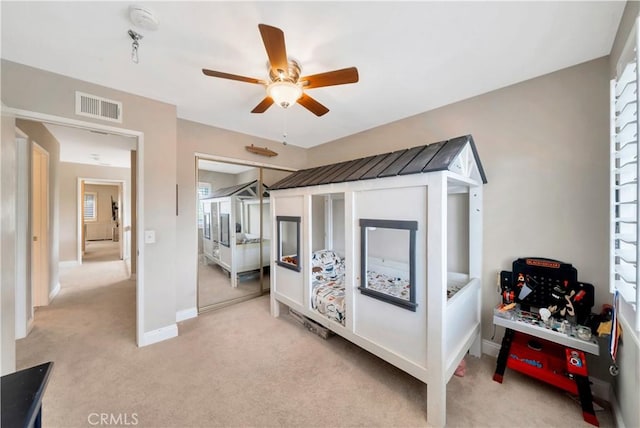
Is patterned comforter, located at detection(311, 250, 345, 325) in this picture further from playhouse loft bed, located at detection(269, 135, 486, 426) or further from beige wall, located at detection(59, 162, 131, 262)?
beige wall, located at detection(59, 162, 131, 262)

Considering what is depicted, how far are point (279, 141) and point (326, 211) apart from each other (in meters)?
1.53

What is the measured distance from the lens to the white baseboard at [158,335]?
8.00ft

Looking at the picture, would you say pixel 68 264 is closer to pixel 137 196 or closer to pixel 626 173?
pixel 137 196

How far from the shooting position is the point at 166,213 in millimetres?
2590

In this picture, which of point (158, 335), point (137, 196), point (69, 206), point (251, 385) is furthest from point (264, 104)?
point (69, 206)

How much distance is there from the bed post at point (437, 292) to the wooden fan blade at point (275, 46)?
127 centimetres

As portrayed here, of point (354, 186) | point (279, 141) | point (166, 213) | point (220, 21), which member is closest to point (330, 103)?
point (354, 186)

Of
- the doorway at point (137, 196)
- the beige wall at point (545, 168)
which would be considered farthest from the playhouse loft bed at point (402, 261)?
the doorway at point (137, 196)

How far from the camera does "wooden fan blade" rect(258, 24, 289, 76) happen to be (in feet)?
3.95

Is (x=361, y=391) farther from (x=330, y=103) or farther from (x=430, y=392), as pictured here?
(x=330, y=103)

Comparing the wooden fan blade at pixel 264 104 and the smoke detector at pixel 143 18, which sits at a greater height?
the smoke detector at pixel 143 18

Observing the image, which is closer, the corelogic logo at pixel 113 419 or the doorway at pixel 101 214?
the corelogic logo at pixel 113 419

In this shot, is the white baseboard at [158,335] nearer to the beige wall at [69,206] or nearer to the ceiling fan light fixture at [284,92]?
the ceiling fan light fixture at [284,92]

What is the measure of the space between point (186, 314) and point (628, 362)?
4.11 m
